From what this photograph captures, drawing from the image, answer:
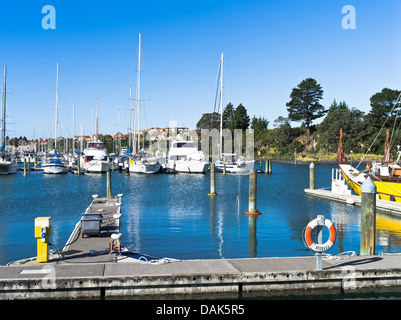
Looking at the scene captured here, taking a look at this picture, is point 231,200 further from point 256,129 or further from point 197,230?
point 256,129

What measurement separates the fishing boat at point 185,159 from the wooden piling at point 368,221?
168 ft

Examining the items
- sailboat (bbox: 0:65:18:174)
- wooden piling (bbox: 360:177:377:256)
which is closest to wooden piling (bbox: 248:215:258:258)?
wooden piling (bbox: 360:177:377:256)

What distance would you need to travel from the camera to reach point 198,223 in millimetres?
23500

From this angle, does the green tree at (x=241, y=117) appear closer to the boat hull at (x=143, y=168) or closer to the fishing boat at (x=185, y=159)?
the fishing boat at (x=185, y=159)

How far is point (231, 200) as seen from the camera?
33.4 metres

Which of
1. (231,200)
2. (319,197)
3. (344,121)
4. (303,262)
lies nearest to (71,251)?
(303,262)

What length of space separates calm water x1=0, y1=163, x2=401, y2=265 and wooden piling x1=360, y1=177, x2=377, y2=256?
3.38 meters

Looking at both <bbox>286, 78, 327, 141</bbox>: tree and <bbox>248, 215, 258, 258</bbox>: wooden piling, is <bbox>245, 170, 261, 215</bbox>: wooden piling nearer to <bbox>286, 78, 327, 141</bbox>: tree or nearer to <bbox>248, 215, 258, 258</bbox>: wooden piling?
<bbox>248, 215, 258, 258</bbox>: wooden piling

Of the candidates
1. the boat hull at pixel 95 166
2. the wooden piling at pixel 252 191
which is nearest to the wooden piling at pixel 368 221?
the wooden piling at pixel 252 191

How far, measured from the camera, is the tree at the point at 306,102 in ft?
377

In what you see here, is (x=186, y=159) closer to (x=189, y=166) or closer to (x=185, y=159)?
(x=185, y=159)

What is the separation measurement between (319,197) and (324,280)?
24.8 metres

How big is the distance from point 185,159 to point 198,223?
4439cm

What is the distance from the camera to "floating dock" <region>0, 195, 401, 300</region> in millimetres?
10344
